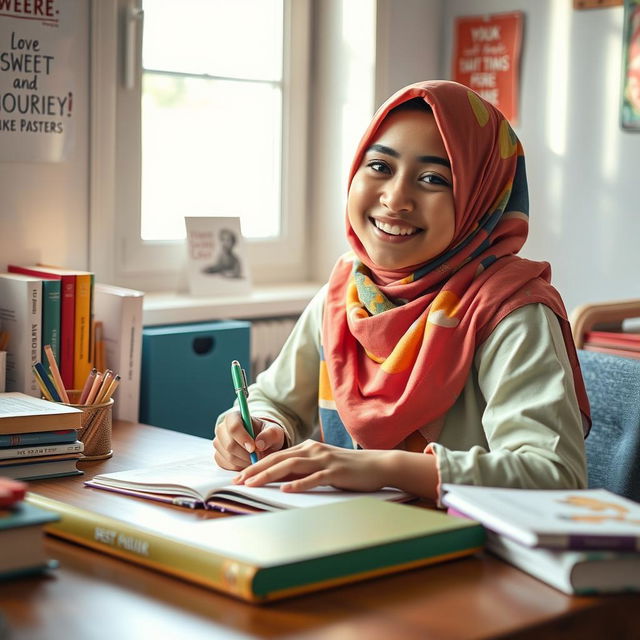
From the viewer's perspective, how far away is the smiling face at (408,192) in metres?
1.67

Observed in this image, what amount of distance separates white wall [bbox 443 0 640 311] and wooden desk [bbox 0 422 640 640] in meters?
1.73

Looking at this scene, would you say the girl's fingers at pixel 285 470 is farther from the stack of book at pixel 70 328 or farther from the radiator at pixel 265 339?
the radiator at pixel 265 339

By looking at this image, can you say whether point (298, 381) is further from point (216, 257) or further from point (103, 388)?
point (216, 257)

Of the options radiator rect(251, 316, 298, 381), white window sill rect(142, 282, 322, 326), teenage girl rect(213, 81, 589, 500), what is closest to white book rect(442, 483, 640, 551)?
teenage girl rect(213, 81, 589, 500)

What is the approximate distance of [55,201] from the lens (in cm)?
246

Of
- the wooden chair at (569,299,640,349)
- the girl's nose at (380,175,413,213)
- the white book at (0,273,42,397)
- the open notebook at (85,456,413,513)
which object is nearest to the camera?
the open notebook at (85,456,413,513)

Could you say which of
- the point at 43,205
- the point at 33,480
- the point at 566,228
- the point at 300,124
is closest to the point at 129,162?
the point at 43,205

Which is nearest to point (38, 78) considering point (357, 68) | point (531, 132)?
point (357, 68)

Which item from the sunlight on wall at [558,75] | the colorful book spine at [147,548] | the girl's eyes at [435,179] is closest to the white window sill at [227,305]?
the sunlight on wall at [558,75]

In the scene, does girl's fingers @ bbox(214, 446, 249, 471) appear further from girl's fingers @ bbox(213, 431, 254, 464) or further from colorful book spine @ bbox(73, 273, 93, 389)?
colorful book spine @ bbox(73, 273, 93, 389)

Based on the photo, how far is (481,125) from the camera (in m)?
1.71

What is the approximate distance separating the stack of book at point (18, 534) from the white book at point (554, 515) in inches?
17.6

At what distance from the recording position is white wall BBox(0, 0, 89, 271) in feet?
7.75

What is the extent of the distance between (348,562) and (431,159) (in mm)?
778
